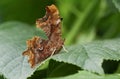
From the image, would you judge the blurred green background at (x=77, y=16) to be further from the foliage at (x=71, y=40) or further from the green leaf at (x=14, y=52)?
the green leaf at (x=14, y=52)

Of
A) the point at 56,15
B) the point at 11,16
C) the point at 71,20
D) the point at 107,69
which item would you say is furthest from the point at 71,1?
the point at 56,15

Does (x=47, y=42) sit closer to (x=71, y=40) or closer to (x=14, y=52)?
(x=14, y=52)

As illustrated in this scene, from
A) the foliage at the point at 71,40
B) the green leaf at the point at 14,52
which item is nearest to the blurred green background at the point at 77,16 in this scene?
the foliage at the point at 71,40

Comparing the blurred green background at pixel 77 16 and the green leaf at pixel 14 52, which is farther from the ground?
the blurred green background at pixel 77 16

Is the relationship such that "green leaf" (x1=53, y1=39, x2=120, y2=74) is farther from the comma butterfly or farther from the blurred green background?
the blurred green background

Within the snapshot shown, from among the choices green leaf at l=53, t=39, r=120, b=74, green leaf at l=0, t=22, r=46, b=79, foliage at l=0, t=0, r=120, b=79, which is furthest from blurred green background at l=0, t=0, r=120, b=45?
green leaf at l=53, t=39, r=120, b=74

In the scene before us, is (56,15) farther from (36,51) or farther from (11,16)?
(11,16)

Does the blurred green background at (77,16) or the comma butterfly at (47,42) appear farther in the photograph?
the blurred green background at (77,16)
